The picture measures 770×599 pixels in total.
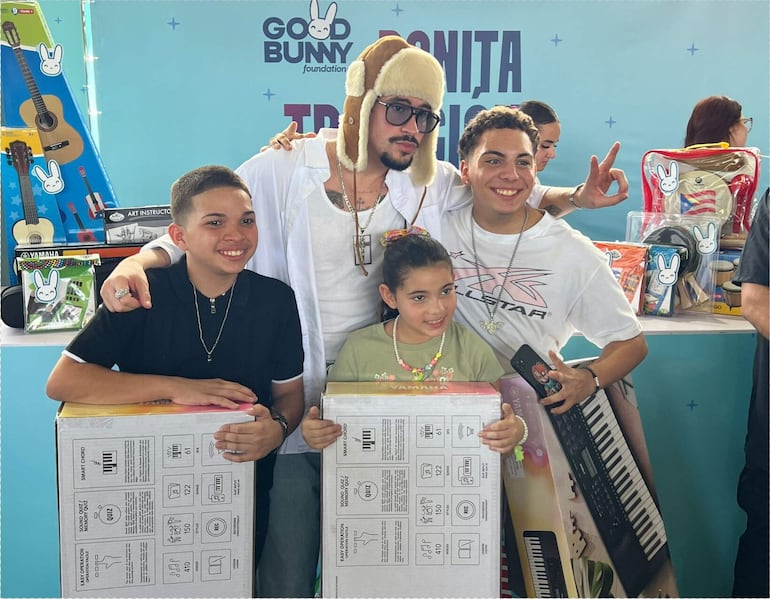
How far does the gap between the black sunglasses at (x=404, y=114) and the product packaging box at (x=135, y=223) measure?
0.93m

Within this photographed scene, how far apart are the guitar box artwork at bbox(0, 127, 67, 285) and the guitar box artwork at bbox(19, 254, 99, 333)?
318mm

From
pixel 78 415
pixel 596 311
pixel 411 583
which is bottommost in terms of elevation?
pixel 411 583

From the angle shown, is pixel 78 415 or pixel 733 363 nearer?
pixel 78 415

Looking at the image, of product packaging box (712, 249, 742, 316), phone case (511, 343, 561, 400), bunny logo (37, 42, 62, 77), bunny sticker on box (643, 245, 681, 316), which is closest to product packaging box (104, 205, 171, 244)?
bunny logo (37, 42, 62, 77)

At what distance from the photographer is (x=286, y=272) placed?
7.13 feet

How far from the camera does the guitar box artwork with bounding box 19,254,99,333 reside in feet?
7.88

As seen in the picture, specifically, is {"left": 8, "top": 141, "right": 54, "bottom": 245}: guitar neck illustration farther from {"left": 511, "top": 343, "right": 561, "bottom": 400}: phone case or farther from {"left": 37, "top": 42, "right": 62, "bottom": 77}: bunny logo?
{"left": 511, "top": 343, "right": 561, "bottom": 400}: phone case

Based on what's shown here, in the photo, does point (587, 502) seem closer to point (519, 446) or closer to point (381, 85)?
point (519, 446)

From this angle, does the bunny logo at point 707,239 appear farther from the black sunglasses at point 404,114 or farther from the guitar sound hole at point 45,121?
the guitar sound hole at point 45,121

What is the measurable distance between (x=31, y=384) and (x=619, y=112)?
3.21 metres

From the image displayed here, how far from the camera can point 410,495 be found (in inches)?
72.2

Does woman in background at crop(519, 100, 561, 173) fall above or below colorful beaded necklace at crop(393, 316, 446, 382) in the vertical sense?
above

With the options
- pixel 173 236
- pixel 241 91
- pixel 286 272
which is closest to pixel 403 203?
pixel 286 272

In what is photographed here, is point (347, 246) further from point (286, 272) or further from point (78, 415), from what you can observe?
point (78, 415)
